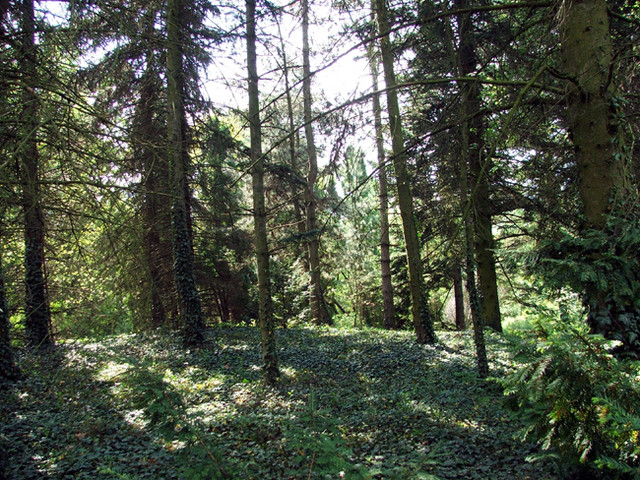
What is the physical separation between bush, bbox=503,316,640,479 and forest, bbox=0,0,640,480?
15mm

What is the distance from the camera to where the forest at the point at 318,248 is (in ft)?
8.69

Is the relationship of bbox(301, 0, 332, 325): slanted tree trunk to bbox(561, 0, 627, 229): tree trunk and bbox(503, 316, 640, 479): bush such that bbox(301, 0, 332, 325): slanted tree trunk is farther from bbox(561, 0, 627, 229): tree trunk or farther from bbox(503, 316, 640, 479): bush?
bbox(503, 316, 640, 479): bush

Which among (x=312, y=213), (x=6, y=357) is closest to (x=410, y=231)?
(x=312, y=213)

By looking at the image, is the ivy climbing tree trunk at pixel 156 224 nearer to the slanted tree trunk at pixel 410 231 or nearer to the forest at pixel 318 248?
the forest at pixel 318 248

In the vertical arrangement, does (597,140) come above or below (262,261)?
A: above

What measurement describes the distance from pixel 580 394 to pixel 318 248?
197 inches

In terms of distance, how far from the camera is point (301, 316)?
18.7 m

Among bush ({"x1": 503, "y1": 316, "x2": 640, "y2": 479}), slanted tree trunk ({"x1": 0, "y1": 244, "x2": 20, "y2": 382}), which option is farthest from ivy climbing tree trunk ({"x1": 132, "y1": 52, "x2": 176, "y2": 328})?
bush ({"x1": 503, "y1": 316, "x2": 640, "y2": 479})

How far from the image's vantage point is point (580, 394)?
7.64 feet

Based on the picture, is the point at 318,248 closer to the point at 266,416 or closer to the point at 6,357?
the point at 266,416

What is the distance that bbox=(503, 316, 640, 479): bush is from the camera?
2213 mm

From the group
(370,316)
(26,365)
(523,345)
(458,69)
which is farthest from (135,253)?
(370,316)

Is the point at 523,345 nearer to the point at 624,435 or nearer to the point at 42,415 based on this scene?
the point at 624,435

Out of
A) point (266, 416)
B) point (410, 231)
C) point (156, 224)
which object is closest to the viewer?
point (266, 416)
